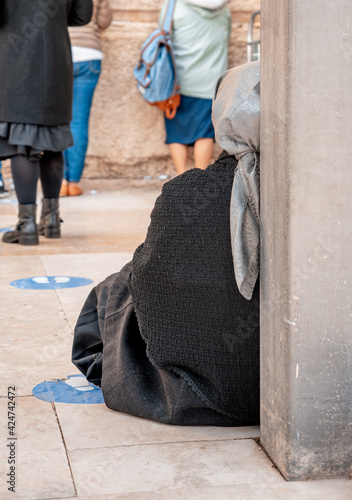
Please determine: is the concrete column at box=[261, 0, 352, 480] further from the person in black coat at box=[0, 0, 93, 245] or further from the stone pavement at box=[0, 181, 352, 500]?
the person in black coat at box=[0, 0, 93, 245]

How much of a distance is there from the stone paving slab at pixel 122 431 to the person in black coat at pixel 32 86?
2.63m

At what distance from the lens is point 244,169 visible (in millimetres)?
1980

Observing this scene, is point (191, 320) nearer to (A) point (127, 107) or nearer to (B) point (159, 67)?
(B) point (159, 67)

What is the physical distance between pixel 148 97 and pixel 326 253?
521 cm

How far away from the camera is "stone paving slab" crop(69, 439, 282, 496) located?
1.83m

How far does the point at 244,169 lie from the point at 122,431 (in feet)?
2.51

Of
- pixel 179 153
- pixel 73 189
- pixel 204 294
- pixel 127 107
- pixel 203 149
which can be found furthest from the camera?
pixel 127 107

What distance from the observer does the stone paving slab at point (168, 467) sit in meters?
1.83

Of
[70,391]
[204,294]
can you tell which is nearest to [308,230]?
[204,294]

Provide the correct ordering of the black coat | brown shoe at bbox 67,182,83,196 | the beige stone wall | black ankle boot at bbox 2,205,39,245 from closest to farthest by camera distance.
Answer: the black coat → black ankle boot at bbox 2,205,39,245 → brown shoe at bbox 67,182,83,196 → the beige stone wall

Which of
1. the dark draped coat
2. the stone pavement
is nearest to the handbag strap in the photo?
the stone pavement

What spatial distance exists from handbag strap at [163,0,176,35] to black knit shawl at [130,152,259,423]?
4.84m

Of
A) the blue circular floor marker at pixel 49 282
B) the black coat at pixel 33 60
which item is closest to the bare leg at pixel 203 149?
the black coat at pixel 33 60

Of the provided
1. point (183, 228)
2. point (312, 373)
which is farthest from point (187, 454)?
point (183, 228)
